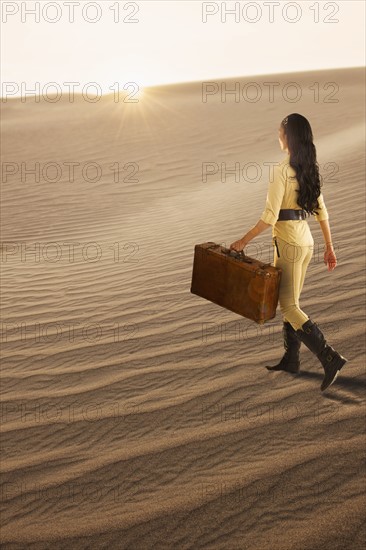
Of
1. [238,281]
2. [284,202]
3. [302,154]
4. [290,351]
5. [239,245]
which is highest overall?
[302,154]

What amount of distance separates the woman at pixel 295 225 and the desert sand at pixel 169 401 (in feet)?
0.74

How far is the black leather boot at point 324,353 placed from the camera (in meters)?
3.36

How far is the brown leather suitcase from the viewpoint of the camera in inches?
130

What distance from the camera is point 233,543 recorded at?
2.46 metres

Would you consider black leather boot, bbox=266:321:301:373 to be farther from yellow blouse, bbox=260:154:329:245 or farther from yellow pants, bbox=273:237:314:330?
yellow blouse, bbox=260:154:329:245

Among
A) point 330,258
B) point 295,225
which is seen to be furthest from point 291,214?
point 330,258

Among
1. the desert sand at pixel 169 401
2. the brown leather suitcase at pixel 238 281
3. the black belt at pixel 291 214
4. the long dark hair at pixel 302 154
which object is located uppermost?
the long dark hair at pixel 302 154

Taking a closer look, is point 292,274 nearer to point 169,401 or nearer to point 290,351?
point 290,351

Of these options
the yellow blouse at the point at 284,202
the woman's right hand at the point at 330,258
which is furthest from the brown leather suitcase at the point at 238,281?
the woman's right hand at the point at 330,258

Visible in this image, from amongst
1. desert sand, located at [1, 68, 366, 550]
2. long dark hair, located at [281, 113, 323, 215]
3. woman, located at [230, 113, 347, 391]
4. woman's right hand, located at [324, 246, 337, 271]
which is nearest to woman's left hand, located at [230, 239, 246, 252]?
woman, located at [230, 113, 347, 391]

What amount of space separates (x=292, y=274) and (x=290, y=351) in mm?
481

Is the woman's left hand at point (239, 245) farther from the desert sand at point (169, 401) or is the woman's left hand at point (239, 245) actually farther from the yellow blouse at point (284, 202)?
the desert sand at point (169, 401)

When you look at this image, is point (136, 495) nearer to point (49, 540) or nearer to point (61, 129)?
point (49, 540)

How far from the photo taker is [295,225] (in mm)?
3318
